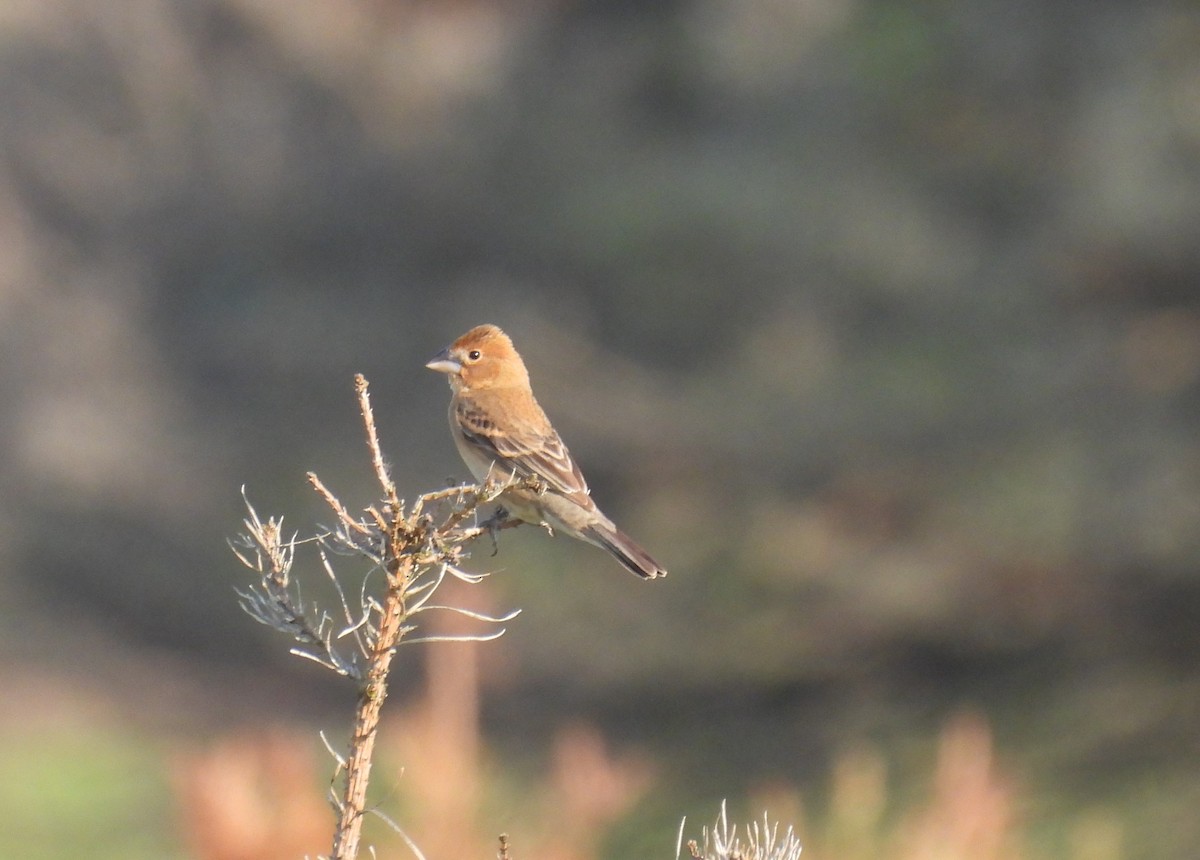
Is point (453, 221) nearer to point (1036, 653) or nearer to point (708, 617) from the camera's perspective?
point (708, 617)

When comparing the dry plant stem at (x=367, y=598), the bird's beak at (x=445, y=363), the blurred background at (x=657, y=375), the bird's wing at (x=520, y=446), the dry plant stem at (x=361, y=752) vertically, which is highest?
the blurred background at (x=657, y=375)

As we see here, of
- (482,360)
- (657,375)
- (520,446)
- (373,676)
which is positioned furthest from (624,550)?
(657,375)

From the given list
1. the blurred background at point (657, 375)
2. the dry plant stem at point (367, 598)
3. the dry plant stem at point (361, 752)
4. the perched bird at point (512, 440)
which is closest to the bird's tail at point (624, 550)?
the perched bird at point (512, 440)

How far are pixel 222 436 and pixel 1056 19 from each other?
9195mm

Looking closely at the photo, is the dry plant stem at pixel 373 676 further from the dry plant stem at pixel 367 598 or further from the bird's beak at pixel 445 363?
the bird's beak at pixel 445 363

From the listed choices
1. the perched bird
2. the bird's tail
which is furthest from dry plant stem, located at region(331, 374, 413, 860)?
the perched bird

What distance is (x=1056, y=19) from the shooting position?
430 inches

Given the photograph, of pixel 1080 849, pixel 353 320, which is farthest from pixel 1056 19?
pixel 353 320

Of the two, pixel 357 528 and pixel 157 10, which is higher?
pixel 157 10

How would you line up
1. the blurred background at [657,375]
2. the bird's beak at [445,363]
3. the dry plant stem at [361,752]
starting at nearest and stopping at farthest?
the dry plant stem at [361,752] → the bird's beak at [445,363] → the blurred background at [657,375]

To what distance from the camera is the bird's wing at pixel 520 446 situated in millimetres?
4727

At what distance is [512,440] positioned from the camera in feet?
15.9

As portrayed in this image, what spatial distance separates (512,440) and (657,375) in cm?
808

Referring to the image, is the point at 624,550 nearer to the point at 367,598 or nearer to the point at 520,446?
the point at 520,446
